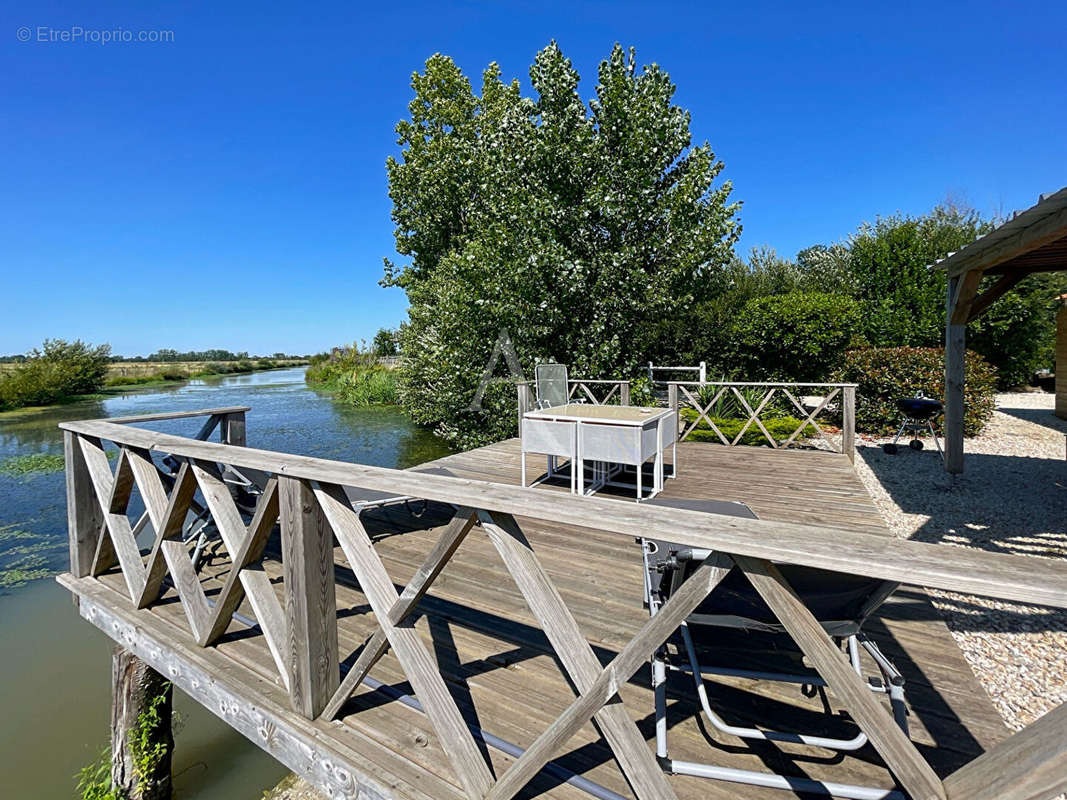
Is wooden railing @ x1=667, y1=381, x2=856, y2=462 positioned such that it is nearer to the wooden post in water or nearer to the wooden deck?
the wooden deck

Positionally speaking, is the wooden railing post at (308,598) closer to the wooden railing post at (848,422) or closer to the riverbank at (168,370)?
the wooden railing post at (848,422)

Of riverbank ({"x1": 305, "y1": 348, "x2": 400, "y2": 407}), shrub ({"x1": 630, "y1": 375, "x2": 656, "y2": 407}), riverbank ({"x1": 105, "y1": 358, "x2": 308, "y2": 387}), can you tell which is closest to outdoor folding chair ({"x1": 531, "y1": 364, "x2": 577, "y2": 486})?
shrub ({"x1": 630, "y1": 375, "x2": 656, "y2": 407})

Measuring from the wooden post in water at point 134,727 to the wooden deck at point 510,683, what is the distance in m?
0.39

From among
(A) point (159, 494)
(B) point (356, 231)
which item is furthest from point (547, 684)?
(B) point (356, 231)

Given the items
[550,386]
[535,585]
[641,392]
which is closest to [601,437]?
[550,386]

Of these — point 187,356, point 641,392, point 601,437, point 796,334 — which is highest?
point 187,356

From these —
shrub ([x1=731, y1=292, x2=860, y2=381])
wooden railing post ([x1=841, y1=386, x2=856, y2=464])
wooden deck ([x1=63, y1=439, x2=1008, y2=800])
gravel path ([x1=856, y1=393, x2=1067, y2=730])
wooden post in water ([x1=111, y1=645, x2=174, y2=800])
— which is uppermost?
shrub ([x1=731, y1=292, x2=860, y2=381])

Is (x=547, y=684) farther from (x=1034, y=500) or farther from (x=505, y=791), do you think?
(x=1034, y=500)

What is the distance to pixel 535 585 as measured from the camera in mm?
1210

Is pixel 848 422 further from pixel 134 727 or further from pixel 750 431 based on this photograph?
pixel 134 727

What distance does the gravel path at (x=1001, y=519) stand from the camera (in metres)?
2.52

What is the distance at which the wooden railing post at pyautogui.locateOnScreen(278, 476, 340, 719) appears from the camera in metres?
1.58

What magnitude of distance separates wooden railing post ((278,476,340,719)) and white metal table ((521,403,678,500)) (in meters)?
2.74

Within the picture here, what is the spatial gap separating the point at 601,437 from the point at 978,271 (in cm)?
481
